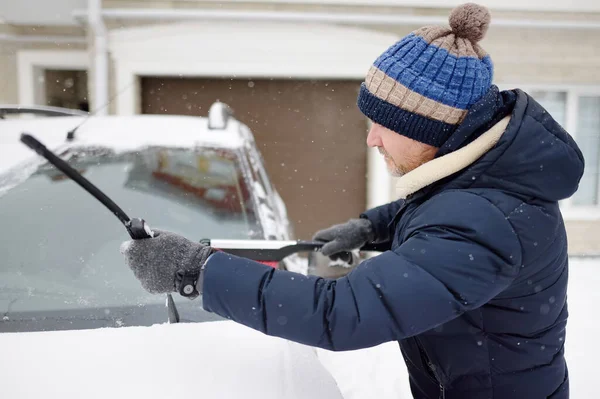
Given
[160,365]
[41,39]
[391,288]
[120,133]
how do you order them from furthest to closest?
[41,39] < [120,133] < [160,365] < [391,288]

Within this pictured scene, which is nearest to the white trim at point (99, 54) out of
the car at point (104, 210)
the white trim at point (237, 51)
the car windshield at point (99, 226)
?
the white trim at point (237, 51)

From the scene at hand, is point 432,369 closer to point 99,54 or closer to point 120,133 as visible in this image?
point 120,133

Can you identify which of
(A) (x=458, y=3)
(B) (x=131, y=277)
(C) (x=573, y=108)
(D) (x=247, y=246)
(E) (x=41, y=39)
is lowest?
(B) (x=131, y=277)

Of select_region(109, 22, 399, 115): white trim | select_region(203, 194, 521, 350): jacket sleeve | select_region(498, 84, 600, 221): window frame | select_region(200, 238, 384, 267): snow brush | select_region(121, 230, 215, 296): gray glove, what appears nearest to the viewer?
select_region(203, 194, 521, 350): jacket sleeve

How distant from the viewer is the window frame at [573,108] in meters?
6.43

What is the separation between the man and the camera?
992 millimetres

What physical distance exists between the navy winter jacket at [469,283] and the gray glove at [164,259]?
0.06 metres

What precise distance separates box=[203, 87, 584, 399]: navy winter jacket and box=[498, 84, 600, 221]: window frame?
18.6 ft

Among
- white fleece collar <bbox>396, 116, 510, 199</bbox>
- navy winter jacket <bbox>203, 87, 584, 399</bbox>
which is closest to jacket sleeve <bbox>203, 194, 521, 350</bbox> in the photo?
navy winter jacket <bbox>203, 87, 584, 399</bbox>

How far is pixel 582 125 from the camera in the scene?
700 centimetres

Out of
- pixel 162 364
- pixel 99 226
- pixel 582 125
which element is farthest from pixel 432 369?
pixel 582 125

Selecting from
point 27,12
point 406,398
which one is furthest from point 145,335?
point 27,12

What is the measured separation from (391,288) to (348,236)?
0.91 meters

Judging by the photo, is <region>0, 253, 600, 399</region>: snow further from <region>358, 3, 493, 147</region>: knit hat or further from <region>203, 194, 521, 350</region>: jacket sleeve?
<region>358, 3, 493, 147</region>: knit hat
